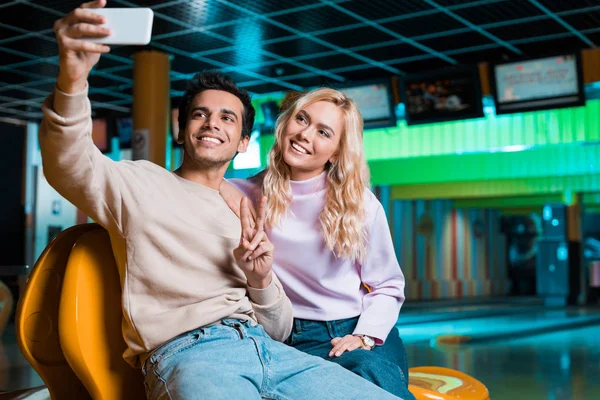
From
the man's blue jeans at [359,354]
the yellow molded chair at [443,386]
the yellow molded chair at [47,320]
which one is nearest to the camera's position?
the yellow molded chair at [47,320]

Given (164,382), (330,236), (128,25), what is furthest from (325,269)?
(128,25)

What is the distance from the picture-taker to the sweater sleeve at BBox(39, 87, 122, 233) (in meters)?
1.40

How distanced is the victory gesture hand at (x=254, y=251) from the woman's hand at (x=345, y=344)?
1.14ft

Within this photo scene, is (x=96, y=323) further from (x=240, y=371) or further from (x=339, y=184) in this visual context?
(x=339, y=184)

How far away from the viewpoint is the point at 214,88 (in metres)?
1.91

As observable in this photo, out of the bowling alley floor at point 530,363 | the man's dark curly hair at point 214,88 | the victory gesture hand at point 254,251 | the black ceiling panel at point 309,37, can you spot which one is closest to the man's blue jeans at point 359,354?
the victory gesture hand at point 254,251

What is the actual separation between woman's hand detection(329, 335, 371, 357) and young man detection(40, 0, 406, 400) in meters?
0.21

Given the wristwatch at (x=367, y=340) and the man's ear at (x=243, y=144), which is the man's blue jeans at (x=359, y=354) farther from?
the man's ear at (x=243, y=144)

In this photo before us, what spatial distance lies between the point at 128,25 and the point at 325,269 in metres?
1.02

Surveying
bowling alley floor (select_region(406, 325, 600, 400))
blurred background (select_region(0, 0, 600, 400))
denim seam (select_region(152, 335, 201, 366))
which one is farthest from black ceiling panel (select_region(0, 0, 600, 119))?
denim seam (select_region(152, 335, 201, 366))

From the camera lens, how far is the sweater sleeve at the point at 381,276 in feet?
6.86

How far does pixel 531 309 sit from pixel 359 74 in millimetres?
6988

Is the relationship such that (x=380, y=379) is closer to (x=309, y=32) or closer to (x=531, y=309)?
(x=309, y=32)

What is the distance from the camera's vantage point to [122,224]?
161 cm
